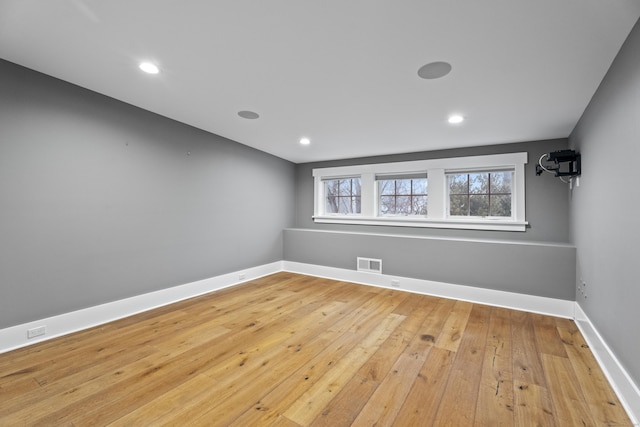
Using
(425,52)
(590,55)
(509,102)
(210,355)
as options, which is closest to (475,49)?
(425,52)

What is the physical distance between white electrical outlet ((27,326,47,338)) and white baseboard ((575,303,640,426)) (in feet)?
13.5

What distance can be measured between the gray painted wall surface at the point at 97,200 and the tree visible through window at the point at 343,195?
6.47ft

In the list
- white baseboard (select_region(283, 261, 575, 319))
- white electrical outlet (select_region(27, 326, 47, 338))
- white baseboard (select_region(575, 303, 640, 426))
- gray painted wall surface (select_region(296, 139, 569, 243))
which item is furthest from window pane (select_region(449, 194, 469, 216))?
white electrical outlet (select_region(27, 326, 47, 338))

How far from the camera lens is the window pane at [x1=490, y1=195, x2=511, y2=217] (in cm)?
382

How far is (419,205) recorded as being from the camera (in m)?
4.45

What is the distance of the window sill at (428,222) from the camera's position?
145 inches

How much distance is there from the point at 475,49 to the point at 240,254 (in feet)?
12.3

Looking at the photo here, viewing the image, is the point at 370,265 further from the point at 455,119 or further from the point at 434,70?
the point at 434,70

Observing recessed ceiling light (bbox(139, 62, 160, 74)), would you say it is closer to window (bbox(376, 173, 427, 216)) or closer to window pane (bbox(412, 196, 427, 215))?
window (bbox(376, 173, 427, 216))

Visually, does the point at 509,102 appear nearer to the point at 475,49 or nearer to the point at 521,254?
the point at 475,49

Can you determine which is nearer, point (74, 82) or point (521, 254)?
point (74, 82)

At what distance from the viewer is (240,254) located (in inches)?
166

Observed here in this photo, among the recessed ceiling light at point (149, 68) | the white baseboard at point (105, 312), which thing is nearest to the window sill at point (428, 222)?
the white baseboard at point (105, 312)

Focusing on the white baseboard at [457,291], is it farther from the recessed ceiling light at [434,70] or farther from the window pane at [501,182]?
the recessed ceiling light at [434,70]
